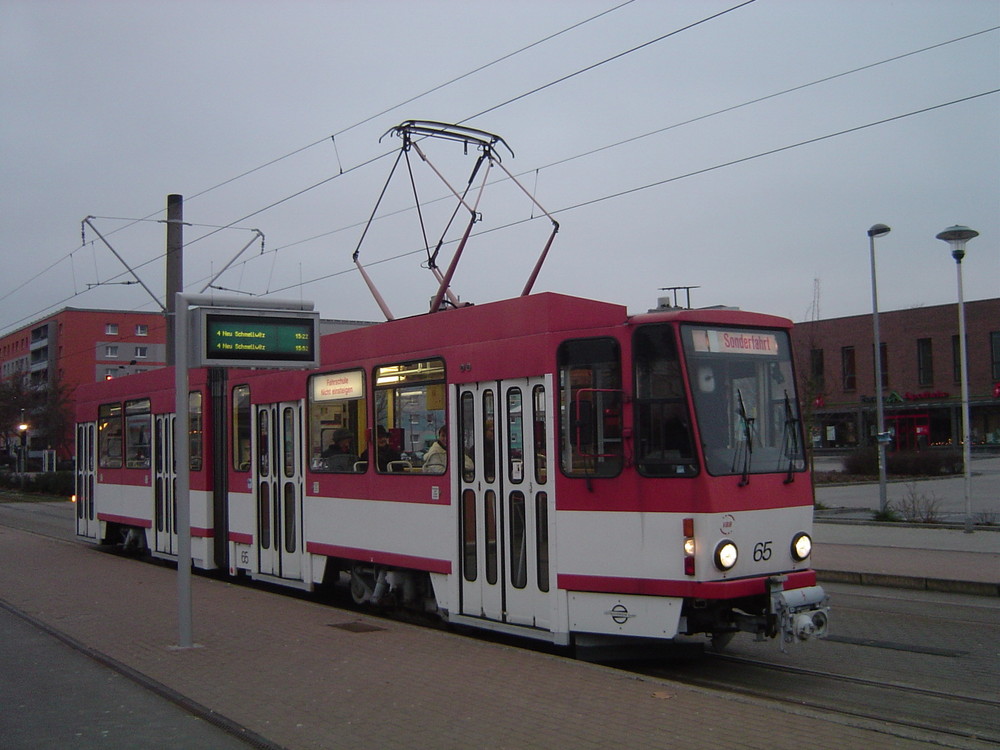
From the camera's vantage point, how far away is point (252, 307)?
9.52 metres

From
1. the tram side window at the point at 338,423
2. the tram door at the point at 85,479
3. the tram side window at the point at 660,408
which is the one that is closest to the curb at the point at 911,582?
the tram side window at the point at 660,408

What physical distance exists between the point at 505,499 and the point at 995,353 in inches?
2061

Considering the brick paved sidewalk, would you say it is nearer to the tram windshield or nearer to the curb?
the tram windshield

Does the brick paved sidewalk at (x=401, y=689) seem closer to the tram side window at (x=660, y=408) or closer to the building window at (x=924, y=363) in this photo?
the tram side window at (x=660, y=408)

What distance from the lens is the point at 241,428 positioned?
13.8m

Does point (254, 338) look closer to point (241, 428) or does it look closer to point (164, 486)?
point (241, 428)

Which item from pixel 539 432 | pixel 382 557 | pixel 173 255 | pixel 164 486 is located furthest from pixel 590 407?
pixel 173 255

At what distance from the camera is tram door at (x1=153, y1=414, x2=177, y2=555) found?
15969mm

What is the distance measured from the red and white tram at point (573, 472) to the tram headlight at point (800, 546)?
2 cm

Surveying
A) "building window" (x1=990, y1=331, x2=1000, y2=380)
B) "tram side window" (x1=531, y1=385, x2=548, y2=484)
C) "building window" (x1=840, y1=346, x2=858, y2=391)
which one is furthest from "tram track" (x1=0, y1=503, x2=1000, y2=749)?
"building window" (x1=840, y1=346, x2=858, y2=391)

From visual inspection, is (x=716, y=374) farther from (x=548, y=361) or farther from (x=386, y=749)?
(x=386, y=749)

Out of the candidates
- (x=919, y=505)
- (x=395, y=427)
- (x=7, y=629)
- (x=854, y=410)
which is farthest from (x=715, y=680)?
(x=854, y=410)

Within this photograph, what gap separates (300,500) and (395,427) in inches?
96.0

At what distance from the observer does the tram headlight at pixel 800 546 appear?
822 cm
